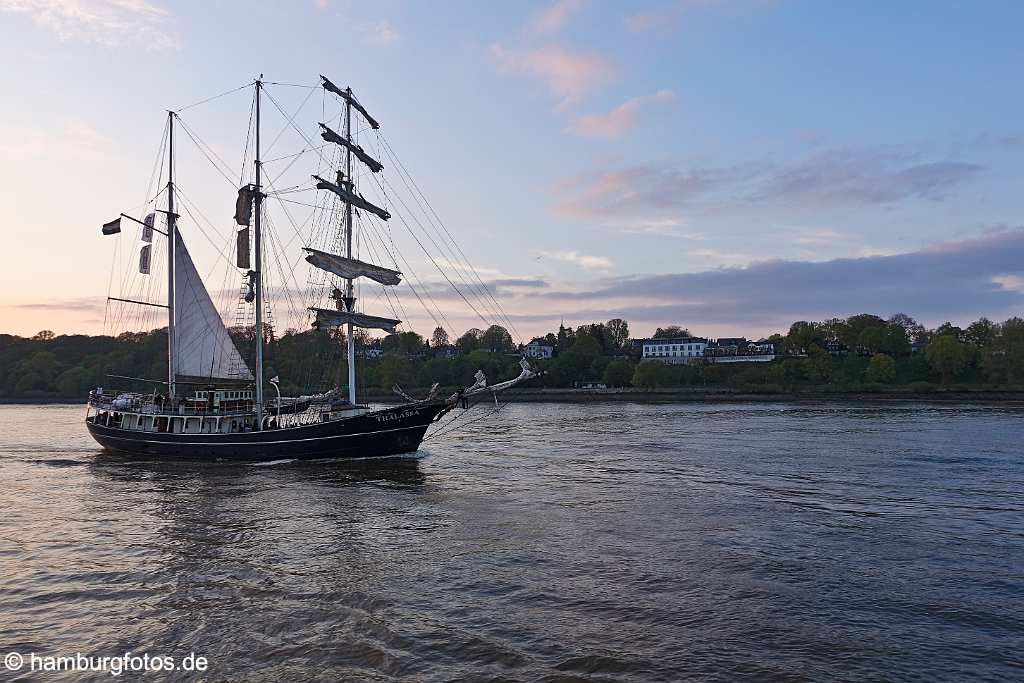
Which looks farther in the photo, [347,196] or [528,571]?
[347,196]

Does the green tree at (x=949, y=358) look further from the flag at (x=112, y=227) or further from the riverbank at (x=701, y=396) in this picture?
the flag at (x=112, y=227)

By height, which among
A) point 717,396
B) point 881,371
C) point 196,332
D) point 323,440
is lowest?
point 717,396

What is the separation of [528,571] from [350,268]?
34442 mm

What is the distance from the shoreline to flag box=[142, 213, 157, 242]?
254 ft

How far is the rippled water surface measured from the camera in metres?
14.6

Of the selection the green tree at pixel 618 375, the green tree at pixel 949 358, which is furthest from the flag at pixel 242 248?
the green tree at pixel 949 358

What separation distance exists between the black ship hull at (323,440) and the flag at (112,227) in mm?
16592

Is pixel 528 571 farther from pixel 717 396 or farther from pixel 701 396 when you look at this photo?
pixel 717 396

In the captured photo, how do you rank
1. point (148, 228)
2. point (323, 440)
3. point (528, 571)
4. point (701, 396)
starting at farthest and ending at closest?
point (701, 396)
point (148, 228)
point (323, 440)
point (528, 571)

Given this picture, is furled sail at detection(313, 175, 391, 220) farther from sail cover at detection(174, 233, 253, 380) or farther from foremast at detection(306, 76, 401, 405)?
sail cover at detection(174, 233, 253, 380)

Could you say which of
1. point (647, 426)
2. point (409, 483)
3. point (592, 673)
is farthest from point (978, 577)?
point (647, 426)

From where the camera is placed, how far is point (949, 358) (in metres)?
164

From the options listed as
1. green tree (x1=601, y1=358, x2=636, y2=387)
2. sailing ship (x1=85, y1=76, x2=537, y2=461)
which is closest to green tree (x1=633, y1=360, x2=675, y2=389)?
green tree (x1=601, y1=358, x2=636, y2=387)

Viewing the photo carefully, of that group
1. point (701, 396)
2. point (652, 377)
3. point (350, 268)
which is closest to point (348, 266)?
point (350, 268)
